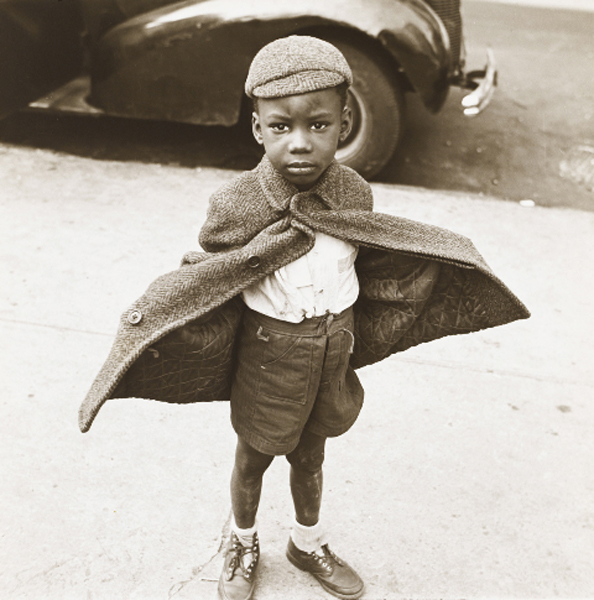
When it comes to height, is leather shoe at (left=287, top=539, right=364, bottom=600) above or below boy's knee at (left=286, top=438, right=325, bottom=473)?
below

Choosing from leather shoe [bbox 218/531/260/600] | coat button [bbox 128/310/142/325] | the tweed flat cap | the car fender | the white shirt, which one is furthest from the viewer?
the car fender

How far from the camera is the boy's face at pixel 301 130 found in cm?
156

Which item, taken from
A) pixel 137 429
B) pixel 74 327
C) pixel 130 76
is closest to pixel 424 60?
pixel 130 76

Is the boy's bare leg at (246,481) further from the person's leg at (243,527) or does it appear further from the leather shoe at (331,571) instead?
the leather shoe at (331,571)

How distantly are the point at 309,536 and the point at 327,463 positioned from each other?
47 cm

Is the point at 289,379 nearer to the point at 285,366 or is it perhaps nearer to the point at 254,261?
the point at 285,366

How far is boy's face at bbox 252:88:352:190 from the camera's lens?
1556 millimetres

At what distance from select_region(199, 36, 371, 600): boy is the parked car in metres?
3.04

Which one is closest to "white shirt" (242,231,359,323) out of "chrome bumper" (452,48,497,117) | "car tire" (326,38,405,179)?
"car tire" (326,38,405,179)

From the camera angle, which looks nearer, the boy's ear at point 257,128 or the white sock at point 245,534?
the boy's ear at point 257,128

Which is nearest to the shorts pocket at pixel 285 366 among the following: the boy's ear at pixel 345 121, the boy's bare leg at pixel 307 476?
the boy's bare leg at pixel 307 476

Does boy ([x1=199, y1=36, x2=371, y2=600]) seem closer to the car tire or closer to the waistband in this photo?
the waistband

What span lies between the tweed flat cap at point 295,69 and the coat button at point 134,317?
1.86 feet

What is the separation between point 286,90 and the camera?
1.53 m
